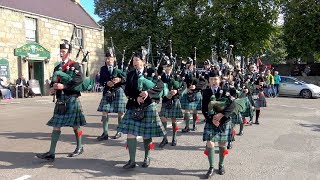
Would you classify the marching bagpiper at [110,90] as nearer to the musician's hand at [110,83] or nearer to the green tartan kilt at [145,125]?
the musician's hand at [110,83]

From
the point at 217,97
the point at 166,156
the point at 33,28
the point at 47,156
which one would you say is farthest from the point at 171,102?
the point at 33,28

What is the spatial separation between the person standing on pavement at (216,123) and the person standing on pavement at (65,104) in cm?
204

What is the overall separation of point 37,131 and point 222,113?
4.93 meters

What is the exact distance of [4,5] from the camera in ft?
59.5

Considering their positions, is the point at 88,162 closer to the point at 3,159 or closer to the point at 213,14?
the point at 3,159

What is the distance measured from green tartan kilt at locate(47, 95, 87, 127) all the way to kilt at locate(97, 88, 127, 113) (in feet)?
4.43

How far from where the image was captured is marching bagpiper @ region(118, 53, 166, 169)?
5.14 metres

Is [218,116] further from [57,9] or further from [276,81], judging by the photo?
[57,9]

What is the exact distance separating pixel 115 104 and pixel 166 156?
72.3 inches

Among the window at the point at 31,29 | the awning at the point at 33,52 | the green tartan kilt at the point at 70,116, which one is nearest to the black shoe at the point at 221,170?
the green tartan kilt at the point at 70,116

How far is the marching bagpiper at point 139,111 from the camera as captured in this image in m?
5.14

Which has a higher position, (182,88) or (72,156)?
(182,88)

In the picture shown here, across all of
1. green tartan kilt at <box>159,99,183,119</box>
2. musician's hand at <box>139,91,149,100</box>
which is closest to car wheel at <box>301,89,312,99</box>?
green tartan kilt at <box>159,99,183,119</box>

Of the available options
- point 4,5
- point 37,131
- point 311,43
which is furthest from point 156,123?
point 311,43
